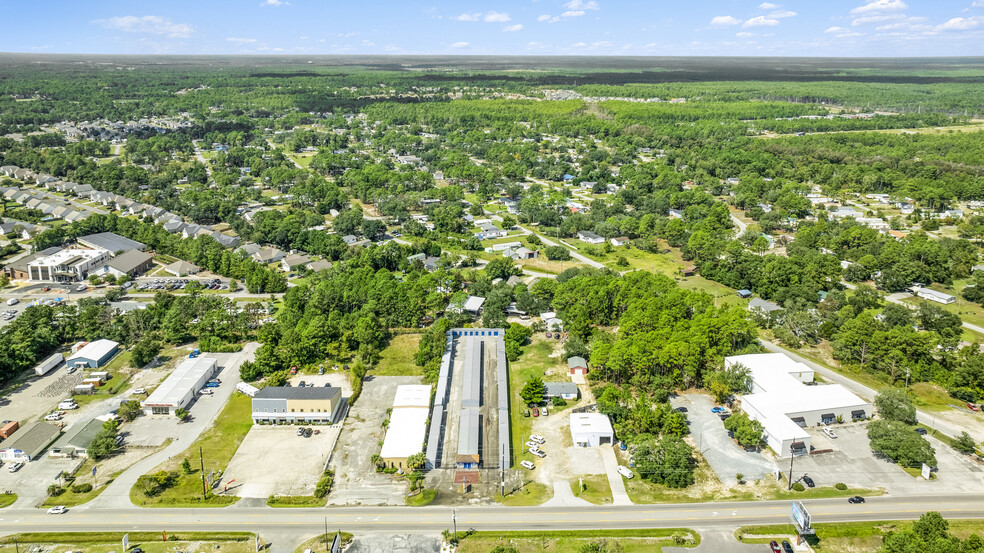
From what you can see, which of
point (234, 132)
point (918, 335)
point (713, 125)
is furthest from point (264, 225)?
point (713, 125)

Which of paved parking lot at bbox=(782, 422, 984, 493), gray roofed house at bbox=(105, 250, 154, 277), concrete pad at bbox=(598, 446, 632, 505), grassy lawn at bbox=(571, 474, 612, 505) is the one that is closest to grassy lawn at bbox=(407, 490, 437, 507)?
grassy lawn at bbox=(571, 474, 612, 505)

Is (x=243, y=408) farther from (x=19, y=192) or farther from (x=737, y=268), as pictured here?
(x=19, y=192)

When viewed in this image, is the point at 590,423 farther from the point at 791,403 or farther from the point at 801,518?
the point at 791,403

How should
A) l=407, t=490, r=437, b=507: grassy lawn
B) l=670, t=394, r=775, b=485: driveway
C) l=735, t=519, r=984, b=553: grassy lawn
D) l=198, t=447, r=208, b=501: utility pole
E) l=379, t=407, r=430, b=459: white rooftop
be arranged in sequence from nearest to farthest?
l=735, t=519, r=984, b=553: grassy lawn < l=407, t=490, r=437, b=507: grassy lawn < l=198, t=447, r=208, b=501: utility pole < l=670, t=394, r=775, b=485: driveway < l=379, t=407, r=430, b=459: white rooftop

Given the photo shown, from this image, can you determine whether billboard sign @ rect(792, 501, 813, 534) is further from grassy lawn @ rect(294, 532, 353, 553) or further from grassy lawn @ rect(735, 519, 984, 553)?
grassy lawn @ rect(294, 532, 353, 553)

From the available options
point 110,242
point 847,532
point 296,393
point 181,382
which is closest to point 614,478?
point 847,532

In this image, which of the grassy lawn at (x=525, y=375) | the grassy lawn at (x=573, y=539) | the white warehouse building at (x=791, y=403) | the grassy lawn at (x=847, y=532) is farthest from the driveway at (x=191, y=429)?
the white warehouse building at (x=791, y=403)

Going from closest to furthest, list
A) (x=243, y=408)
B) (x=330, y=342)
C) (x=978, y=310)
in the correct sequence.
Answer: (x=243, y=408), (x=330, y=342), (x=978, y=310)
